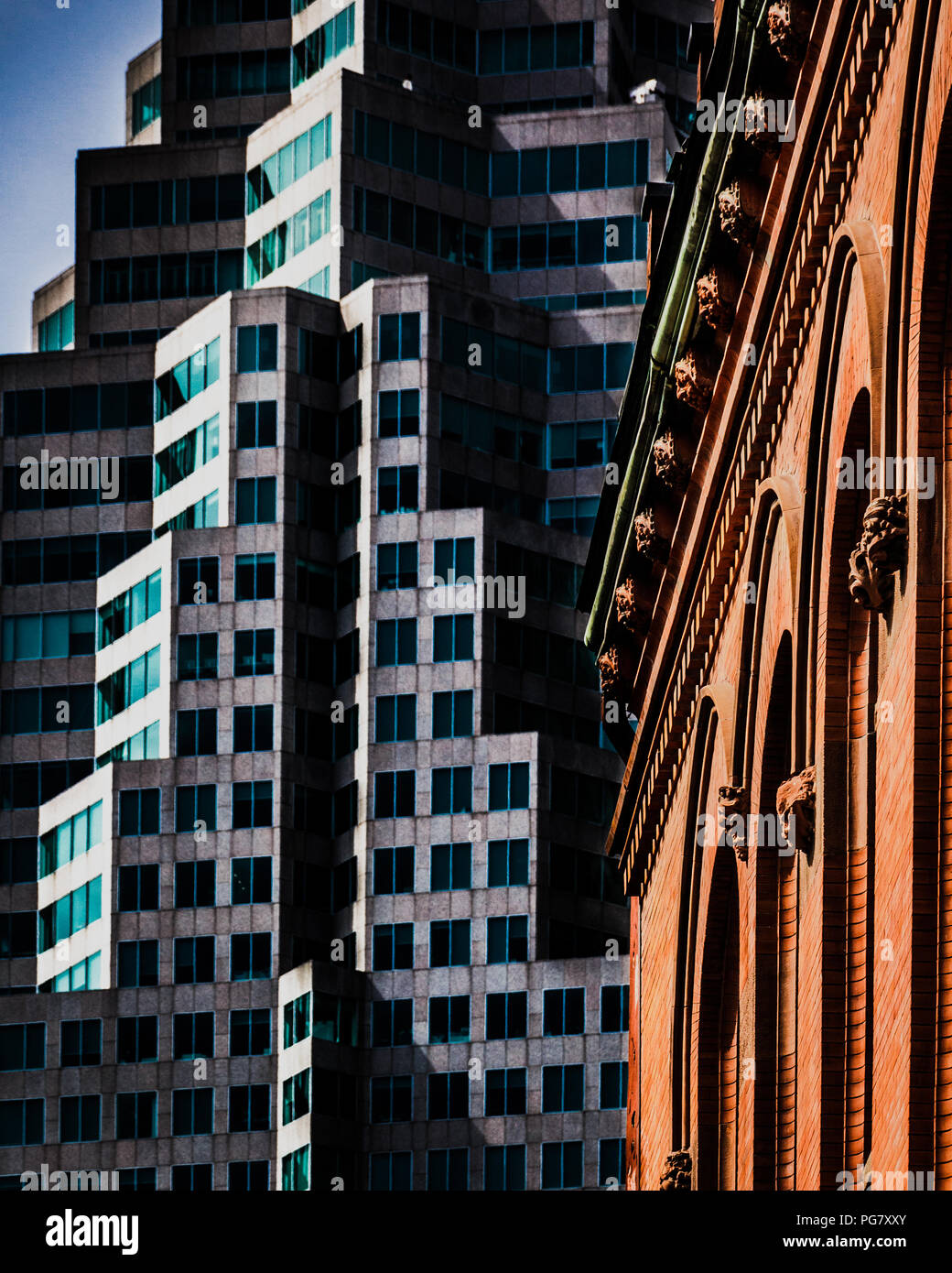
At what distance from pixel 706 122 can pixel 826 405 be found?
641 centimetres

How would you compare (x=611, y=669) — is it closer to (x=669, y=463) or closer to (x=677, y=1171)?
(x=669, y=463)

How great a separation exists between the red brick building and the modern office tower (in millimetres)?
84377

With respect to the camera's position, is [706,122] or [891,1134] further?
[706,122]

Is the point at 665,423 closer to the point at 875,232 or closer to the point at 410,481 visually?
the point at 875,232

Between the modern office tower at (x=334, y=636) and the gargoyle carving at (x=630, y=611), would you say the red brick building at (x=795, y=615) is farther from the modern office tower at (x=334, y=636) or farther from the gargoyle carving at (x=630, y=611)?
the modern office tower at (x=334, y=636)

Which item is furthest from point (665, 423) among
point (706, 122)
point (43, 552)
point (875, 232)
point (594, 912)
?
point (43, 552)

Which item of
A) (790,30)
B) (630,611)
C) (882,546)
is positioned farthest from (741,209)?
(630,611)

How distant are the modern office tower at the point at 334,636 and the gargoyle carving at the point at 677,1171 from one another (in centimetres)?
8472

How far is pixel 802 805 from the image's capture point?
27.4 m

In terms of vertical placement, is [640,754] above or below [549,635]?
below

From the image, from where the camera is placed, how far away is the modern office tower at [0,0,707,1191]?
13100cm

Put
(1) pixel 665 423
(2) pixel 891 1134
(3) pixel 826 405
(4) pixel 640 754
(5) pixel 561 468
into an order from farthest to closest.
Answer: (5) pixel 561 468 < (4) pixel 640 754 < (1) pixel 665 423 < (3) pixel 826 405 < (2) pixel 891 1134

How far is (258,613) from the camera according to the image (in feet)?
461

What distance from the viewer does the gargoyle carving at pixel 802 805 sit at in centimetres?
2717
